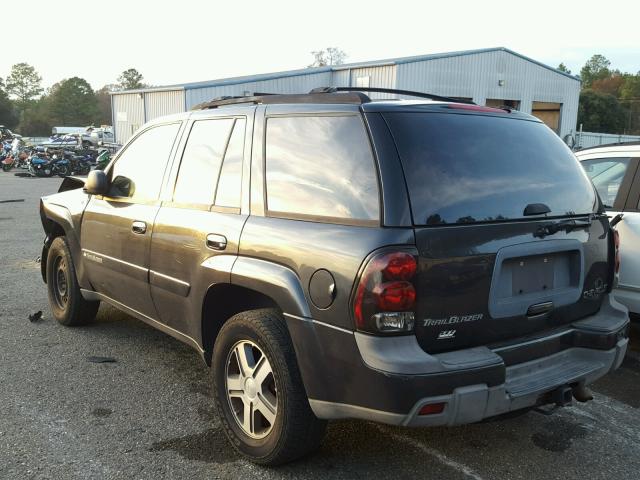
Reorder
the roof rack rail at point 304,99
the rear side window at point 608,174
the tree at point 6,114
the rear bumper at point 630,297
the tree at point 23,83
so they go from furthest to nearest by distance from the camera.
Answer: the tree at point 23,83 → the tree at point 6,114 → the rear side window at point 608,174 → the rear bumper at point 630,297 → the roof rack rail at point 304,99

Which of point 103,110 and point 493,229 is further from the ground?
point 103,110

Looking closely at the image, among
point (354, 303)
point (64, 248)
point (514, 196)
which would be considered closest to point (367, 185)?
point (354, 303)

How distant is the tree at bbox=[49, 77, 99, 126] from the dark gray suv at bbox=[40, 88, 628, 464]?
110868 mm

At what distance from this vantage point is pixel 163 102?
30.8 m

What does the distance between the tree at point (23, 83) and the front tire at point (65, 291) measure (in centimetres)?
13754

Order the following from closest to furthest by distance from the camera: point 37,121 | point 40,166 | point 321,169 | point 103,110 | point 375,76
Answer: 1. point 321,169
2. point 40,166
3. point 375,76
4. point 37,121
5. point 103,110

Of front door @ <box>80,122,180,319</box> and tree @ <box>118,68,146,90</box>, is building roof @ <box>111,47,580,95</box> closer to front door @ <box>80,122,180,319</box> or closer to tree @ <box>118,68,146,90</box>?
front door @ <box>80,122,180,319</box>

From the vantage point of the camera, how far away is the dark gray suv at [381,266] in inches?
99.0

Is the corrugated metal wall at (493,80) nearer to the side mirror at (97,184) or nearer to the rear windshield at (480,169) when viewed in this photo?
the side mirror at (97,184)

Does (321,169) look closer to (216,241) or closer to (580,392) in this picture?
(216,241)

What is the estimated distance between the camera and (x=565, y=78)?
34.2 meters

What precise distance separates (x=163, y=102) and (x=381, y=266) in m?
30.5

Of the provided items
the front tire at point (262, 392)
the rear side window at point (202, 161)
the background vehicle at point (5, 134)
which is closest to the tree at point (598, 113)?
the background vehicle at point (5, 134)

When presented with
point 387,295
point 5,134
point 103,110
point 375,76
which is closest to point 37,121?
point 103,110
